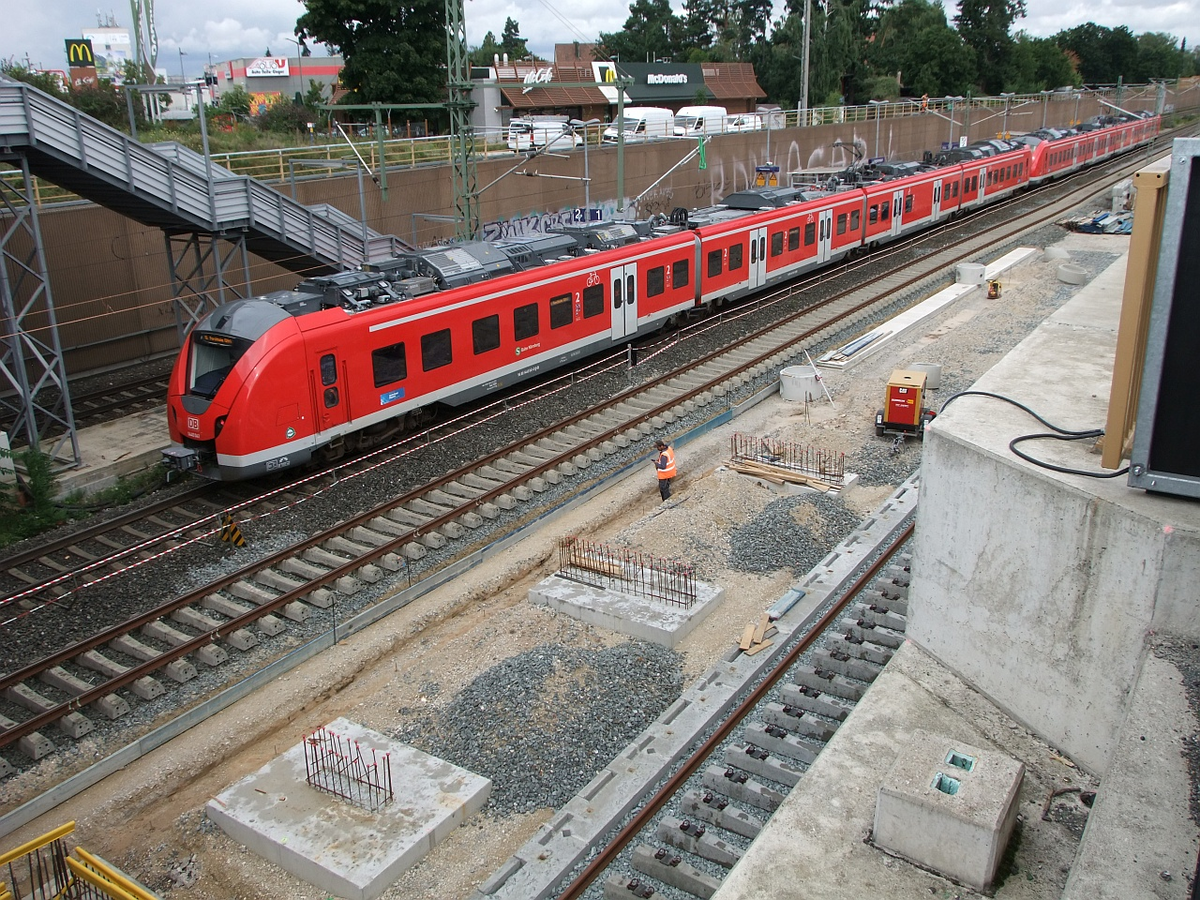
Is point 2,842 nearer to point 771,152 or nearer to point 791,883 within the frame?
point 791,883

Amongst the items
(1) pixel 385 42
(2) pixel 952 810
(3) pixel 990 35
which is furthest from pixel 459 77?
(3) pixel 990 35

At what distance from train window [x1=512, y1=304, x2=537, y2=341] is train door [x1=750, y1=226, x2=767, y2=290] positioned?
353 inches

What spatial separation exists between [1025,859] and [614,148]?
37109 millimetres

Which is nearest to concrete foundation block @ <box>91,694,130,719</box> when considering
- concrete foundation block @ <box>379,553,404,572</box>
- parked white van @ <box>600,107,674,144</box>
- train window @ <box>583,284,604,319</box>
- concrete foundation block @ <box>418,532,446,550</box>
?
concrete foundation block @ <box>379,553,404,572</box>

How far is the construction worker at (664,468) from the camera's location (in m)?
14.8

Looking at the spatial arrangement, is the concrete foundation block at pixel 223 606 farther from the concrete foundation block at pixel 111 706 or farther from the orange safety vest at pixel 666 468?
the orange safety vest at pixel 666 468

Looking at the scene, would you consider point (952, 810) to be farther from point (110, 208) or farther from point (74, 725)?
point (110, 208)

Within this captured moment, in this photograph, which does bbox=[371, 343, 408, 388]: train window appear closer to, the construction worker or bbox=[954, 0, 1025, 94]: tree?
the construction worker

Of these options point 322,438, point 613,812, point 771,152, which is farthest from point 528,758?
point 771,152

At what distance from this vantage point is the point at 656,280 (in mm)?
21953

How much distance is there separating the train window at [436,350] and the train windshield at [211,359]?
10.2 ft

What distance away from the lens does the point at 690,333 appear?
23859 mm

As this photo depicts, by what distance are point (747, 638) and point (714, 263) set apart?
15207 millimetres

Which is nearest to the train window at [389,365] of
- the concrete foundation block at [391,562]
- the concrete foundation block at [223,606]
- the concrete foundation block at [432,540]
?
the concrete foundation block at [432,540]
